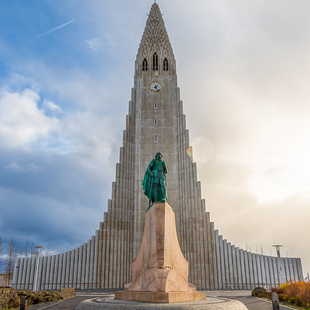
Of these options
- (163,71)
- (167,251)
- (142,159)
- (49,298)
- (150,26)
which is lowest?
(49,298)

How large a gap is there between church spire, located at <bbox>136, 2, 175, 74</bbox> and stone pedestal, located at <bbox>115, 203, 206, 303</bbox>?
30.1m

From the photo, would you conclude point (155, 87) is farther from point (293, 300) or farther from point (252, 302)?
point (293, 300)

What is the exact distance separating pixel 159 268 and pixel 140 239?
21598mm

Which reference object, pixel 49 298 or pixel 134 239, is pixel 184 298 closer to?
pixel 49 298

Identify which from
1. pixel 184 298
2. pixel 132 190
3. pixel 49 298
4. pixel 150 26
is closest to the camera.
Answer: pixel 184 298

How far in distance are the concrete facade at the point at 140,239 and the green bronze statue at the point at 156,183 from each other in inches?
778

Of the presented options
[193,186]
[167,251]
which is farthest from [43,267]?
Answer: [167,251]

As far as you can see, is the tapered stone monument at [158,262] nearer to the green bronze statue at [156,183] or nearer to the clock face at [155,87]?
the green bronze statue at [156,183]

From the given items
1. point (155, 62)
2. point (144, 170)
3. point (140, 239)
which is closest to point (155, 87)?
point (155, 62)

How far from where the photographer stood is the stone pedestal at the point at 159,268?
8.97 meters

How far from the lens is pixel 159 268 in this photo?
31.9 ft

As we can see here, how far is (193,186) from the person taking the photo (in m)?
31.5

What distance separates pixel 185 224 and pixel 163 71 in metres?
19.4

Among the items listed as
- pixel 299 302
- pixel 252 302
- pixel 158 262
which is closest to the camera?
pixel 158 262
